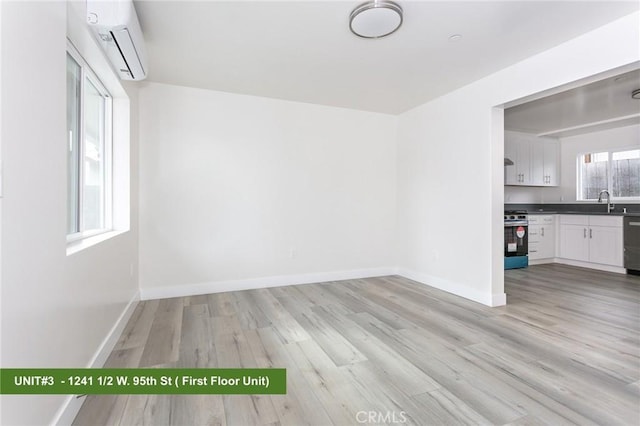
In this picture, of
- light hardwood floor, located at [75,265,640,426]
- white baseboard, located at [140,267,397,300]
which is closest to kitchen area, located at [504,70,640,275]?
light hardwood floor, located at [75,265,640,426]

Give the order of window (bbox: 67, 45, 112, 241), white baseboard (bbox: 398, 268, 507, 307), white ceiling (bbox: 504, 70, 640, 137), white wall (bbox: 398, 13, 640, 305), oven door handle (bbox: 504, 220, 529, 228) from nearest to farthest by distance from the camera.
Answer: window (bbox: 67, 45, 112, 241) → white wall (bbox: 398, 13, 640, 305) → white baseboard (bbox: 398, 268, 507, 307) → white ceiling (bbox: 504, 70, 640, 137) → oven door handle (bbox: 504, 220, 529, 228)

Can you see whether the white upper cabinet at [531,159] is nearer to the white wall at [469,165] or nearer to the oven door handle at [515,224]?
the oven door handle at [515,224]

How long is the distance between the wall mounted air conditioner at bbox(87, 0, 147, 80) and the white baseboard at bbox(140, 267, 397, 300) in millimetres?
2358

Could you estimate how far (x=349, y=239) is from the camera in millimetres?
4480

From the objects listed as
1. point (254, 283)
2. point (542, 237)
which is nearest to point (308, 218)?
point (254, 283)

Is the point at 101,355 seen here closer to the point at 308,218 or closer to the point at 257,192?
the point at 257,192

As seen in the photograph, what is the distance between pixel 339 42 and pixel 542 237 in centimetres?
526

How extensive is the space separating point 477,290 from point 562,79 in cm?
220

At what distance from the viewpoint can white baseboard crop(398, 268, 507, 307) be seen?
10.6 feet

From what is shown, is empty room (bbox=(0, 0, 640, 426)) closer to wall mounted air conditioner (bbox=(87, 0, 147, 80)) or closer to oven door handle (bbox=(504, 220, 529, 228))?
wall mounted air conditioner (bbox=(87, 0, 147, 80))

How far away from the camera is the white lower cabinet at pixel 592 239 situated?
15.8 ft

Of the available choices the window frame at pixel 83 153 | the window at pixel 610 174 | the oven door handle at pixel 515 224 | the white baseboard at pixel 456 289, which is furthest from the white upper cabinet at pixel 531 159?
the window frame at pixel 83 153

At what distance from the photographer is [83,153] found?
219 centimetres

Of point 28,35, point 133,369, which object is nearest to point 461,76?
point 28,35
